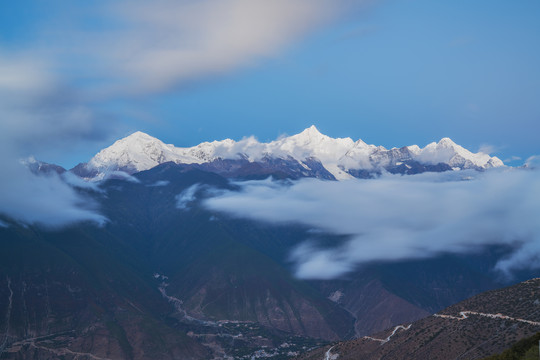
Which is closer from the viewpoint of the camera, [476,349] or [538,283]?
[476,349]

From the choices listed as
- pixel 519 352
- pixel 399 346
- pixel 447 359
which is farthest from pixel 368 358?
pixel 519 352

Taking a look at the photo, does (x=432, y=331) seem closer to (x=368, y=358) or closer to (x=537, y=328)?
(x=368, y=358)

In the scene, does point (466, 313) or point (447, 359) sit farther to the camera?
point (466, 313)

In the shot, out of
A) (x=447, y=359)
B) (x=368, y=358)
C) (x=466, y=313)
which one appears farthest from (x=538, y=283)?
(x=368, y=358)

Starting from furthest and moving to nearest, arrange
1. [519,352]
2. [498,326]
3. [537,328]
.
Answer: [498,326]
[537,328]
[519,352]

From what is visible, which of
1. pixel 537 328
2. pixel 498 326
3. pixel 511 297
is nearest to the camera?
pixel 537 328

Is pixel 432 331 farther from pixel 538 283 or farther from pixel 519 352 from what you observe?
pixel 519 352

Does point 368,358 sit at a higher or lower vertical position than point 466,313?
lower

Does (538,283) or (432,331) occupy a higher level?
(538,283)

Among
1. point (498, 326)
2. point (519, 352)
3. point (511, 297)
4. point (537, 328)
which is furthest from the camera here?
point (511, 297)
